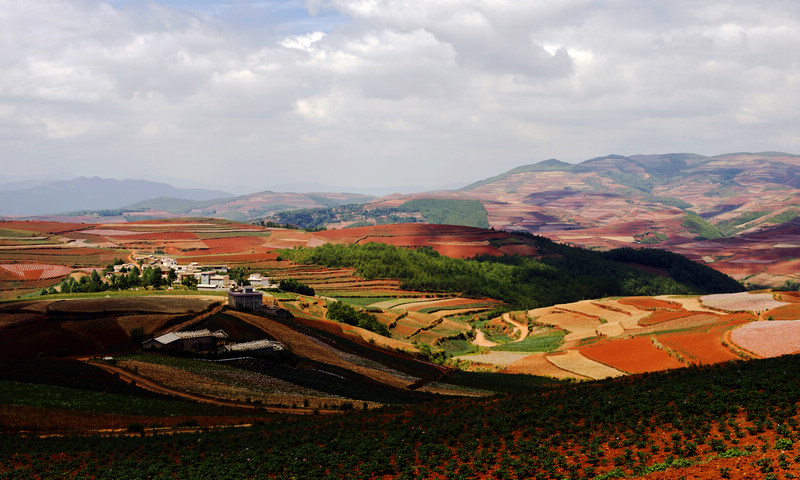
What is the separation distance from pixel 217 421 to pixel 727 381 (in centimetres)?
3451

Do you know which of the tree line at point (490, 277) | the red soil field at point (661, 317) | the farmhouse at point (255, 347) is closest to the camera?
the farmhouse at point (255, 347)

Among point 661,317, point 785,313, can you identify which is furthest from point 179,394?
point 785,313

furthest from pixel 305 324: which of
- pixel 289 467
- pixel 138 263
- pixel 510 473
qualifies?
pixel 138 263

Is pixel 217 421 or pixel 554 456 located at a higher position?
pixel 554 456

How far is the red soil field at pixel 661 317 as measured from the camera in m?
98.1

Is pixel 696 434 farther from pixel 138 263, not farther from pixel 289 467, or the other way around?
pixel 138 263

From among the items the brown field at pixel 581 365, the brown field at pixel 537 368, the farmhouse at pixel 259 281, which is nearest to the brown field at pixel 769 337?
the brown field at pixel 581 365

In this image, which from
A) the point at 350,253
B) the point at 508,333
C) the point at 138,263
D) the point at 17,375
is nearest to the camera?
the point at 17,375

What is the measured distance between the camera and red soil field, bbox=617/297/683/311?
377 feet

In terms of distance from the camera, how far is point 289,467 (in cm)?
3094

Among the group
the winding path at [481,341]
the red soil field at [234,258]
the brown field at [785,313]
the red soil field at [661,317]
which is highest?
the red soil field at [234,258]

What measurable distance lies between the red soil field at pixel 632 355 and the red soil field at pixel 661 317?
17488 mm

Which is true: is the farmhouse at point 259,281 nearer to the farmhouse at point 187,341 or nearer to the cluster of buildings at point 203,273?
the cluster of buildings at point 203,273

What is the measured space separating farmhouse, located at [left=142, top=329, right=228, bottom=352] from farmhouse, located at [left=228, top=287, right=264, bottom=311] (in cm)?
2274
